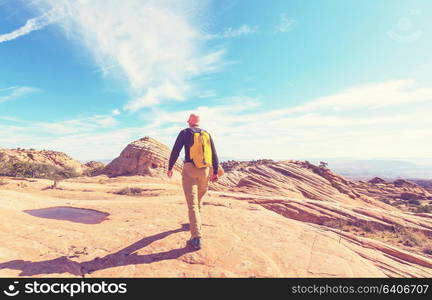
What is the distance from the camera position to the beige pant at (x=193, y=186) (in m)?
4.86

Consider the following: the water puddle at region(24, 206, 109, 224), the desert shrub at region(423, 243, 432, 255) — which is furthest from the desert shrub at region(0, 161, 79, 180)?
the desert shrub at region(423, 243, 432, 255)

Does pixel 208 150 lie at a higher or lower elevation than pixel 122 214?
higher

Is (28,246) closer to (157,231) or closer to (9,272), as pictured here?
(9,272)

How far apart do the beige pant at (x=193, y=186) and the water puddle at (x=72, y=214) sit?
360 centimetres

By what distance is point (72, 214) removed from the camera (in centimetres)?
813

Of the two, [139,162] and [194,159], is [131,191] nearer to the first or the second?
[194,159]

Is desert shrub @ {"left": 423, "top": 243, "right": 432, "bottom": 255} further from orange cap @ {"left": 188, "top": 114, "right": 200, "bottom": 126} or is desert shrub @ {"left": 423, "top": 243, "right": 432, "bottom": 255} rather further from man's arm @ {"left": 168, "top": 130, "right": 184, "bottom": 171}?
man's arm @ {"left": 168, "top": 130, "right": 184, "bottom": 171}

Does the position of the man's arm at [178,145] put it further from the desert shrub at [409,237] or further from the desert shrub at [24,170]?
the desert shrub at [24,170]

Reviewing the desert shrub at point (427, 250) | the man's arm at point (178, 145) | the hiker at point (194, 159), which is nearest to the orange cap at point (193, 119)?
the hiker at point (194, 159)

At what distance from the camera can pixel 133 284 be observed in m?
3.67

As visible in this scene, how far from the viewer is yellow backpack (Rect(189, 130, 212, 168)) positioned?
5273 mm

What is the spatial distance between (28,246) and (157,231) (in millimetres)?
2489

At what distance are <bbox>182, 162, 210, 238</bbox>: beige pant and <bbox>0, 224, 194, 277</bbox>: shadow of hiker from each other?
1.68ft

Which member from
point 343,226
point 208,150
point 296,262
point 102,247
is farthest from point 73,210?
point 343,226
